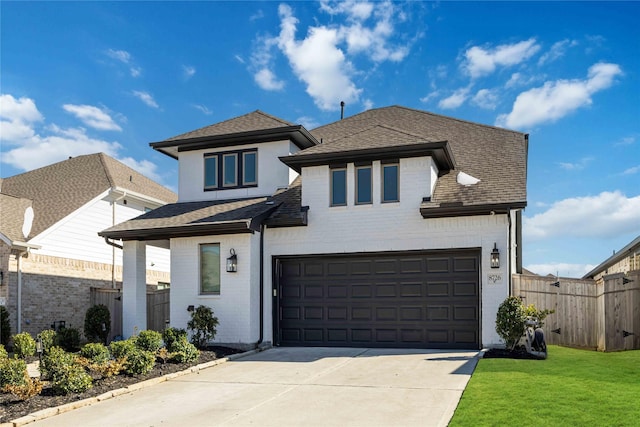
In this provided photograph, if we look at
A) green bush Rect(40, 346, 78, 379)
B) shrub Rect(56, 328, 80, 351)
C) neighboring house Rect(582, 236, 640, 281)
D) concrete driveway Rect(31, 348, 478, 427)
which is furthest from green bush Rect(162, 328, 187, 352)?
neighboring house Rect(582, 236, 640, 281)

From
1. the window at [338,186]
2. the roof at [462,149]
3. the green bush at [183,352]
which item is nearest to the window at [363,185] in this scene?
the window at [338,186]

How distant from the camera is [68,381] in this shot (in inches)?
373

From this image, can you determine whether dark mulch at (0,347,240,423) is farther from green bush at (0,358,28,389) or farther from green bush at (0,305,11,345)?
green bush at (0,305,11,345)

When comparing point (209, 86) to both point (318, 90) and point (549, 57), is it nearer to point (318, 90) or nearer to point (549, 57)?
point (318, 90)

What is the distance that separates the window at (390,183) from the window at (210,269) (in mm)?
4392

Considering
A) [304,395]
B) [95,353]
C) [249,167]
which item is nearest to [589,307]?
[304,395]

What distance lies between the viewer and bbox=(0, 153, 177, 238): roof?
20.0 meters

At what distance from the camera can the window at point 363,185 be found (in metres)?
14.8

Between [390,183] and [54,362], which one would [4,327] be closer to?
[54,362]

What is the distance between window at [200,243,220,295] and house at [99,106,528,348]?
28 mm

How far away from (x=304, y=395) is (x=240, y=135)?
366 inches

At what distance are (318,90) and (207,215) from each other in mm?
4822

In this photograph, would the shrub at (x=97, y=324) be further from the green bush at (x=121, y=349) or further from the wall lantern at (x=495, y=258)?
the wall lantern at (x=495, y=258)

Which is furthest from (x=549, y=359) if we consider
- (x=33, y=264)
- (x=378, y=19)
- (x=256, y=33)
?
(x=33, y=264)
